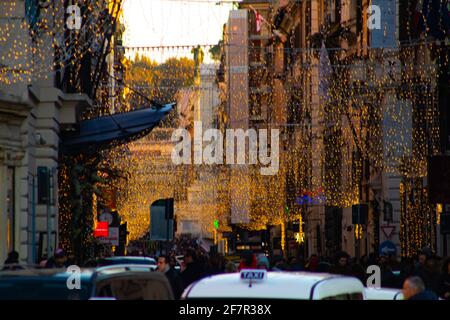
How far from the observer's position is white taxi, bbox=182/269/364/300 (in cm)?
1231

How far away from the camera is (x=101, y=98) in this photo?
2168 inches

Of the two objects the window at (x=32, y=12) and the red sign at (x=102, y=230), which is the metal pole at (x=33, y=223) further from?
the red sign at (x=102, y=230)

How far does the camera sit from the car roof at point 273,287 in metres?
12.3

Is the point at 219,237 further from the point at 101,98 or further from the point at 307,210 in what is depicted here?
the point at 101,98

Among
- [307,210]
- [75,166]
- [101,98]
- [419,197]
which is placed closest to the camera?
[75,166]

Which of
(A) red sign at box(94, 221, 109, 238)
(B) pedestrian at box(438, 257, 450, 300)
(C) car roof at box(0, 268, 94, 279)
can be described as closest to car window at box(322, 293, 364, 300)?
(C) car roof at box(0, 268, 94, 279)

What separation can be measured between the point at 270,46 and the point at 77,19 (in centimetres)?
7503

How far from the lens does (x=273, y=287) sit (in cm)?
1241

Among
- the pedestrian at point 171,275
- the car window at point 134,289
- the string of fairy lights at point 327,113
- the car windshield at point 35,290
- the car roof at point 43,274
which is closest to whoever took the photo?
the car windshield at point 35,290

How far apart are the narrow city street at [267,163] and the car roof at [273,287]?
0.06 feet

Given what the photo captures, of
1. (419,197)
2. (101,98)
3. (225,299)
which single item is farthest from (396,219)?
(225,299)

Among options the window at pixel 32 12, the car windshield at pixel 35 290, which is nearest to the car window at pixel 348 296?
the car windshield at pixel 35 290

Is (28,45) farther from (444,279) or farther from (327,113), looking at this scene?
(327,113)

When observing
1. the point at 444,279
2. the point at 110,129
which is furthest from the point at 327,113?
the point at 444,279
